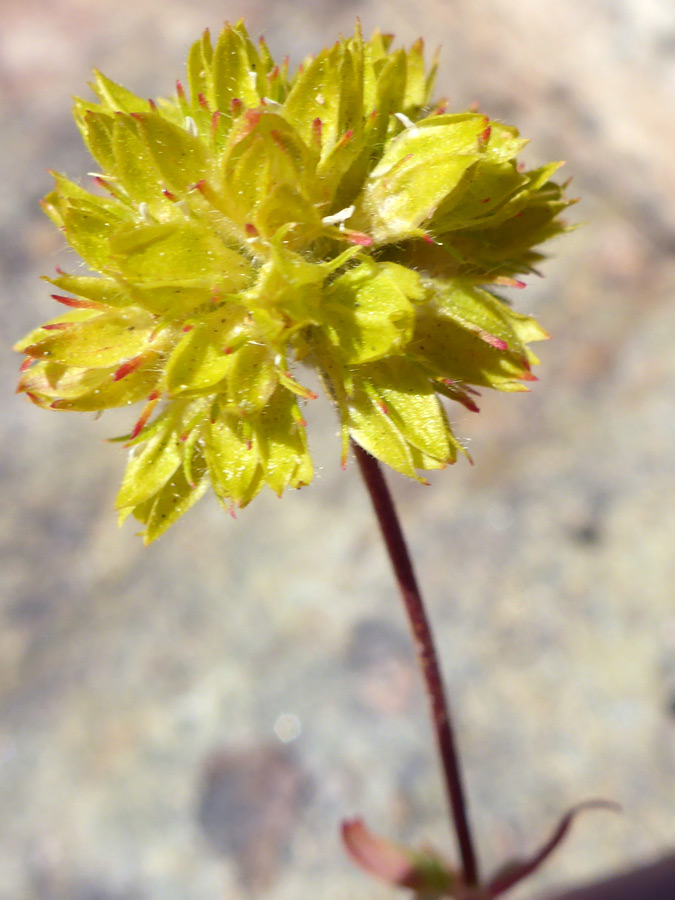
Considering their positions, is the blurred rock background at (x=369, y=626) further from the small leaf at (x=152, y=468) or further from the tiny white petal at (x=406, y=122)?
the tiny white petal at (x=406, y=122)

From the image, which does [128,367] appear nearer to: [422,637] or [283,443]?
[283,443]

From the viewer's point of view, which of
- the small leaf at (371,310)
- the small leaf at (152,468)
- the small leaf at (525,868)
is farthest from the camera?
the small leaf at (525,868)

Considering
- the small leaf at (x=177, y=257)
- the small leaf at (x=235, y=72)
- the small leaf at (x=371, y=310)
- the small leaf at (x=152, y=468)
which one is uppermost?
the small leaf at (x=235, y=72)

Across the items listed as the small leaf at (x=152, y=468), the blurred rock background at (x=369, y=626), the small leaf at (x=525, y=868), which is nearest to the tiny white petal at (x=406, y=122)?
the small leaf at (x=152, y=468)

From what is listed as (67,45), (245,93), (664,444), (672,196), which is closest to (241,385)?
(245,93)

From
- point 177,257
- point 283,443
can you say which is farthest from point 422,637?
point 177,257

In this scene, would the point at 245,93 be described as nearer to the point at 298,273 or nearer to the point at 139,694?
the point at 298,273
